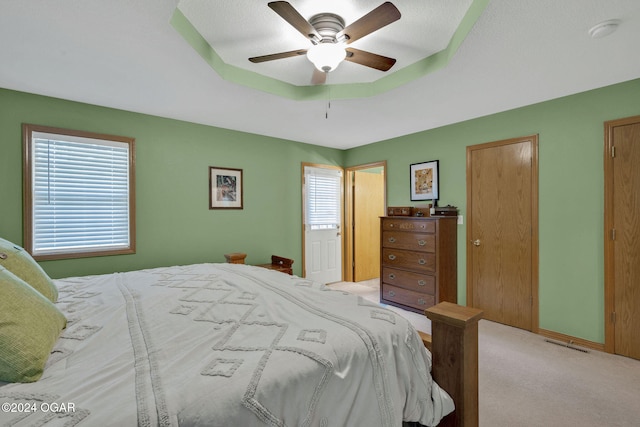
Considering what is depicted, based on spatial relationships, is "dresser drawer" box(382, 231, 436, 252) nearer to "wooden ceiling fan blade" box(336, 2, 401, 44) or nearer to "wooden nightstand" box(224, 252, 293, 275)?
"wooden nightstand" box(224, 252, 293, 275)

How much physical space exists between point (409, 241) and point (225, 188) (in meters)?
2.54

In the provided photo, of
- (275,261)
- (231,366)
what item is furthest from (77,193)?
(231,366)

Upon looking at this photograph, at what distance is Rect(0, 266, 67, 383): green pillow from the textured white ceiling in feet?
5.12

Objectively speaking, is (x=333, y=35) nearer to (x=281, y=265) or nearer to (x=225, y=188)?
(x=225, y=188)

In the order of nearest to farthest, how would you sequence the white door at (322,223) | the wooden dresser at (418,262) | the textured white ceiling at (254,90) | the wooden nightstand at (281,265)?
the textured white ceiling at (254,90)
the wooden dresser at (418,262)
the wooden nightstand at (281,265)
the white door at (322,223)

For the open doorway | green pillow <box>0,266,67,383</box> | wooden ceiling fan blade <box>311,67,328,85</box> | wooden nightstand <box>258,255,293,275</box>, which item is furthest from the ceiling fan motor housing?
the open doorway

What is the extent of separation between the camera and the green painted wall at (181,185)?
8.88ft

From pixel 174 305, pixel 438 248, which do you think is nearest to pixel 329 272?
pixel 438 248

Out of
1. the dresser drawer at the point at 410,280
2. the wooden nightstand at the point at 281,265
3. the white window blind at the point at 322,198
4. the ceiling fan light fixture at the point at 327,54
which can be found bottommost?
the dresser drawer at the point at 410,280

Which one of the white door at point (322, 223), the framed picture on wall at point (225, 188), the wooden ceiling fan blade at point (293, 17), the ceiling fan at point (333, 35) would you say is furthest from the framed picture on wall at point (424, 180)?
the wooden ceiling fan blade at point (293, 17)

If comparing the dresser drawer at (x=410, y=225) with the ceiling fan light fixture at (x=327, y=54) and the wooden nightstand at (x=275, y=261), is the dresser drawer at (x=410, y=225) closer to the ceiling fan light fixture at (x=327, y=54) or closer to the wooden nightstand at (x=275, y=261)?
the wooden nightstand at (x=275, y=261)

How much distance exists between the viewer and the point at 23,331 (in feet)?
3.07

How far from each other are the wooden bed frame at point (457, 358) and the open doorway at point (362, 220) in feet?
12.9

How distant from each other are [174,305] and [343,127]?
3.10 meters
